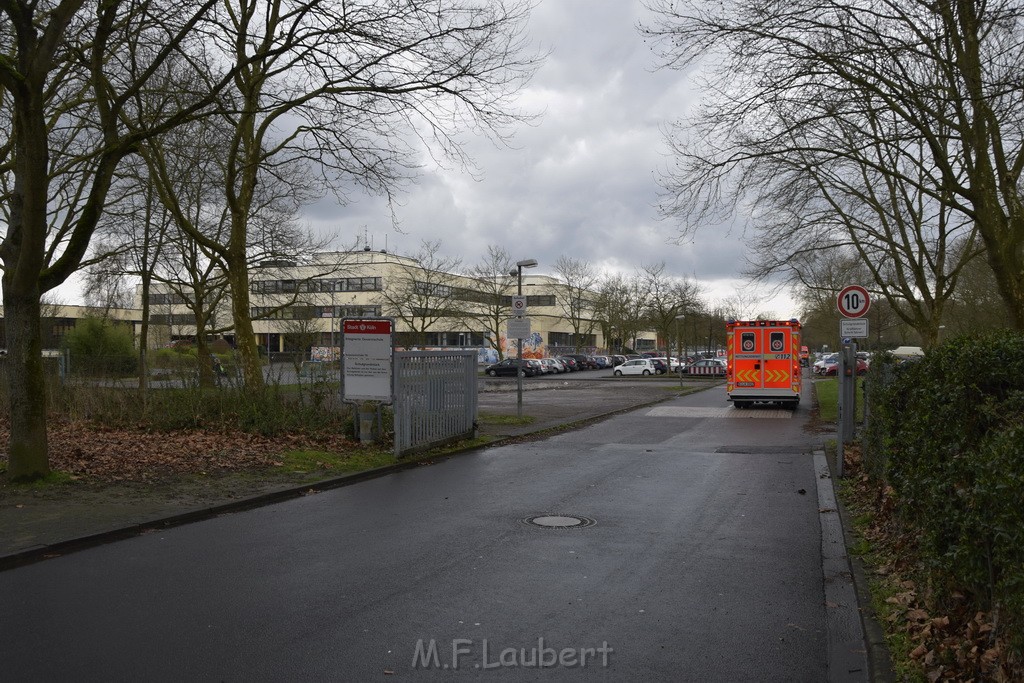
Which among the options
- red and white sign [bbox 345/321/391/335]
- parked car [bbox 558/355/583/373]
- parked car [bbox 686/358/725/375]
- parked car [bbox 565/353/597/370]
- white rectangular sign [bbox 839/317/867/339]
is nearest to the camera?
red and white sign [bbox 345/321/391/335]

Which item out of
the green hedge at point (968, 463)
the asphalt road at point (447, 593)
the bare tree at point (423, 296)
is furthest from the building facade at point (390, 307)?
the green hedge at point (968, 463)

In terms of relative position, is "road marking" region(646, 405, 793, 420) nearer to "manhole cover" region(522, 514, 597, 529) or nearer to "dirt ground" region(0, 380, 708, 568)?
"dirt ground" region(0, 380, 708, 568)

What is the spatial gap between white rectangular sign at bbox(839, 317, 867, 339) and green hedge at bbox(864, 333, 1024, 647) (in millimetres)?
8168

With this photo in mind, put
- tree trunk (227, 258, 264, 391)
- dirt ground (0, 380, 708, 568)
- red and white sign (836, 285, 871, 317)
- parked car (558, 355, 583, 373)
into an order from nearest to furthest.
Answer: dirt ground (0, 380, 708, 568) < red and white sign (836, 285, 871, 317) < tree trunk (227, 258, 264, 391) < parked car (558, 355, 583, 373)

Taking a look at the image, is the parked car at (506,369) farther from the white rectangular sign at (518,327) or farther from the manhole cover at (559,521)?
the manhole cover at (559,521)

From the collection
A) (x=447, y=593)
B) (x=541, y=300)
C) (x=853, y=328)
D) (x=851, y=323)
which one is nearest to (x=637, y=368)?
(x=541, y=300)

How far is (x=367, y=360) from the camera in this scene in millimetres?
14414

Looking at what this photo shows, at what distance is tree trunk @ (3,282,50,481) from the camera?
10.3 metres

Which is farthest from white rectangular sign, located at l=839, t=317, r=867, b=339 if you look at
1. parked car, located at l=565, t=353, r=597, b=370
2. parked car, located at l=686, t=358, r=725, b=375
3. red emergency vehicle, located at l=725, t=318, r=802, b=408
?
parked car, located at l=565, t=353, r=597, b=370

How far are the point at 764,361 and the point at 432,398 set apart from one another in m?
14.2

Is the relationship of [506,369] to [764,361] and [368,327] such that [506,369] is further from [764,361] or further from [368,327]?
[368,327]

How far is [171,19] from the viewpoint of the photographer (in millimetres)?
11438

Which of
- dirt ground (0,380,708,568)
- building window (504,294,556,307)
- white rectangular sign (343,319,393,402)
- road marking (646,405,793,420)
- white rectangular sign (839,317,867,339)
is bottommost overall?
road marking (646,405,793,420)

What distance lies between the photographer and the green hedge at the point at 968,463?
3.76 metres
